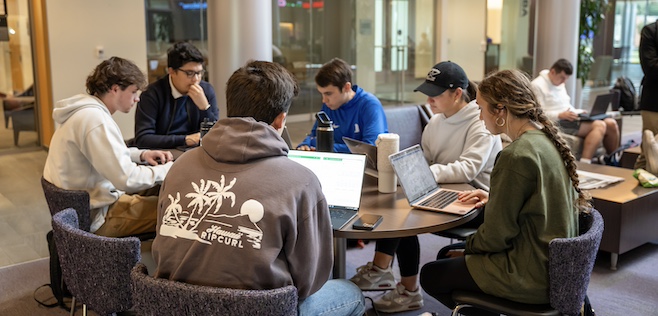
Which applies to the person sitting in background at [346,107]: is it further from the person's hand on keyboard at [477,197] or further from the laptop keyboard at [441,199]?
the person's hand on keyboard at [477,197]

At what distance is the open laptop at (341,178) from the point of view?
2.45 m

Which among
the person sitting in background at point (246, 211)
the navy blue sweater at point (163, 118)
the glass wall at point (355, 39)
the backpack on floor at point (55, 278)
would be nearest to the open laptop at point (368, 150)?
the person sitting in background at point (246, 211)

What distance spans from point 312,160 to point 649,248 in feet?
9.16

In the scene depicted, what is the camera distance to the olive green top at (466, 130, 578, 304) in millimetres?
2154

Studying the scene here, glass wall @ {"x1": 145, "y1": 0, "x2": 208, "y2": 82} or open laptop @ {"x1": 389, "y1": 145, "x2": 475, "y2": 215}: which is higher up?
glass wall @ {"x1": 145, "y1": 0, "x2": 208, "y2": 82}

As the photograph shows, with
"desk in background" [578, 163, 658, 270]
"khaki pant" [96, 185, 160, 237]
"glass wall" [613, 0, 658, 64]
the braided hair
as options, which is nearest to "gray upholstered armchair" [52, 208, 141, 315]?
"khaki pant" [96, 185, 160, 237]

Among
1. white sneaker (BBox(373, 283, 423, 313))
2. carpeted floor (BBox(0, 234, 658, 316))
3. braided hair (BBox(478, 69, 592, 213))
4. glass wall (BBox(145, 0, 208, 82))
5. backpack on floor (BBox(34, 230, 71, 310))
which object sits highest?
glass wall (BBox(145, 0, 208, 82))

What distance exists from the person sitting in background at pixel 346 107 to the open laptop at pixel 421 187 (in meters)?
0.87

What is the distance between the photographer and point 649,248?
4270mm

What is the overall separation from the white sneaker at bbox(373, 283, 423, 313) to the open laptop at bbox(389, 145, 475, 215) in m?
0.70

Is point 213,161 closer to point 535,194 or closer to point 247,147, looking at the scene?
point 247,147

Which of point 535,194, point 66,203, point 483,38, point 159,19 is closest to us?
point 535,194

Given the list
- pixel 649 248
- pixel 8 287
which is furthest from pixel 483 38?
pixel 8 287

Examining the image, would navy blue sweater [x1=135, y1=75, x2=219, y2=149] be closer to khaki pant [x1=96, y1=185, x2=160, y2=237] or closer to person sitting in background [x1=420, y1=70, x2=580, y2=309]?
khaki pant [x1=96, y1=185, x2=160, y2=237]
